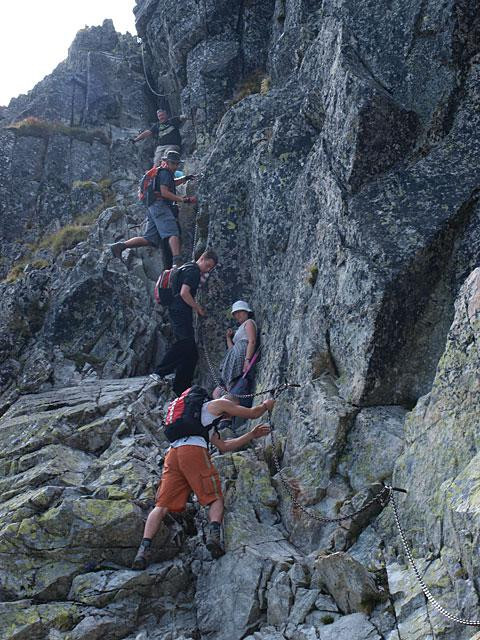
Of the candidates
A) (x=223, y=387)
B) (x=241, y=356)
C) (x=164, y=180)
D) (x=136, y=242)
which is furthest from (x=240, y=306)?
(x=136, y=242)

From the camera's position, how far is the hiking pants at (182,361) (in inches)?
748

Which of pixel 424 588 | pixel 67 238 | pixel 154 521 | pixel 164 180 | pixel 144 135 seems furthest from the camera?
pixel 144 135

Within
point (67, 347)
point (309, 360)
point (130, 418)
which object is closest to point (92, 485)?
point (130, 418)

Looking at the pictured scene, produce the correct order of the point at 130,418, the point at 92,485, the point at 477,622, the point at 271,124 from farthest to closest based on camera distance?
1. the point at 271,124
2. the point at 130,418
3. the point at 92,485
4. the point at 477,622

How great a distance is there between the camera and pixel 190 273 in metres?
18.6

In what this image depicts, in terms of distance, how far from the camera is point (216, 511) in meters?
12.0

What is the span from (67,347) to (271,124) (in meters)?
10.2

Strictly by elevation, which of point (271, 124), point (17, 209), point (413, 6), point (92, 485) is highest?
point (413, 6)

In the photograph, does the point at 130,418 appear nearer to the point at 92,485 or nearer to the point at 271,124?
the point at 92,485

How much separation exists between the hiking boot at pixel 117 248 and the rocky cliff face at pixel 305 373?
0.55 meters

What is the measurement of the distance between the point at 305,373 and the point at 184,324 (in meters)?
6.56

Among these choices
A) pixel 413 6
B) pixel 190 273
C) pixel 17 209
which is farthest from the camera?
pixel 17 209

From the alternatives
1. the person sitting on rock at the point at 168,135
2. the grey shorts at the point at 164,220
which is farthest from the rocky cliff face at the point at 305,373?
the person sitting on rock at the point at 168,135

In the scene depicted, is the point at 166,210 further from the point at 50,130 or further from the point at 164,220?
the point at 50,130
